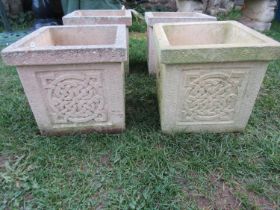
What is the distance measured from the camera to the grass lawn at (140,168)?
1.36 metres

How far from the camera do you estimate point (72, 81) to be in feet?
5.18

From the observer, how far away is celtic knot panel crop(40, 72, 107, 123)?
1.56m

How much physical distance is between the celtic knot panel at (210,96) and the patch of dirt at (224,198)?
49cm

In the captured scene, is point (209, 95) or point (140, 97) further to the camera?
point (140, 97)

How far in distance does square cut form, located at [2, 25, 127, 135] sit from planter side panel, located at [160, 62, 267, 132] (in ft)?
1.16

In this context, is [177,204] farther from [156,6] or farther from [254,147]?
[156,6]

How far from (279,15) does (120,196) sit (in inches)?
255

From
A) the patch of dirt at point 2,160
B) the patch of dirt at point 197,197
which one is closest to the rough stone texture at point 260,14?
the patch of dirt at point 197,197

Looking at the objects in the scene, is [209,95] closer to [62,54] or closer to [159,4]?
[62,54]

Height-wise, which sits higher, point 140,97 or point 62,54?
point 62,54

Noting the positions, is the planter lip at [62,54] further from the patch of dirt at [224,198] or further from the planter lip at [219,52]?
the patch of dirt at [224,198]

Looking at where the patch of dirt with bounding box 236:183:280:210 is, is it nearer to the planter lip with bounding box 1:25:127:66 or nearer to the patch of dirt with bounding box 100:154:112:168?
the patch of dirt with bounding box 100:154:112:168

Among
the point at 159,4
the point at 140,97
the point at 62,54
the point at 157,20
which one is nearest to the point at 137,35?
the point at 159,4

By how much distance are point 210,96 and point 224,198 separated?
0.68 meters
